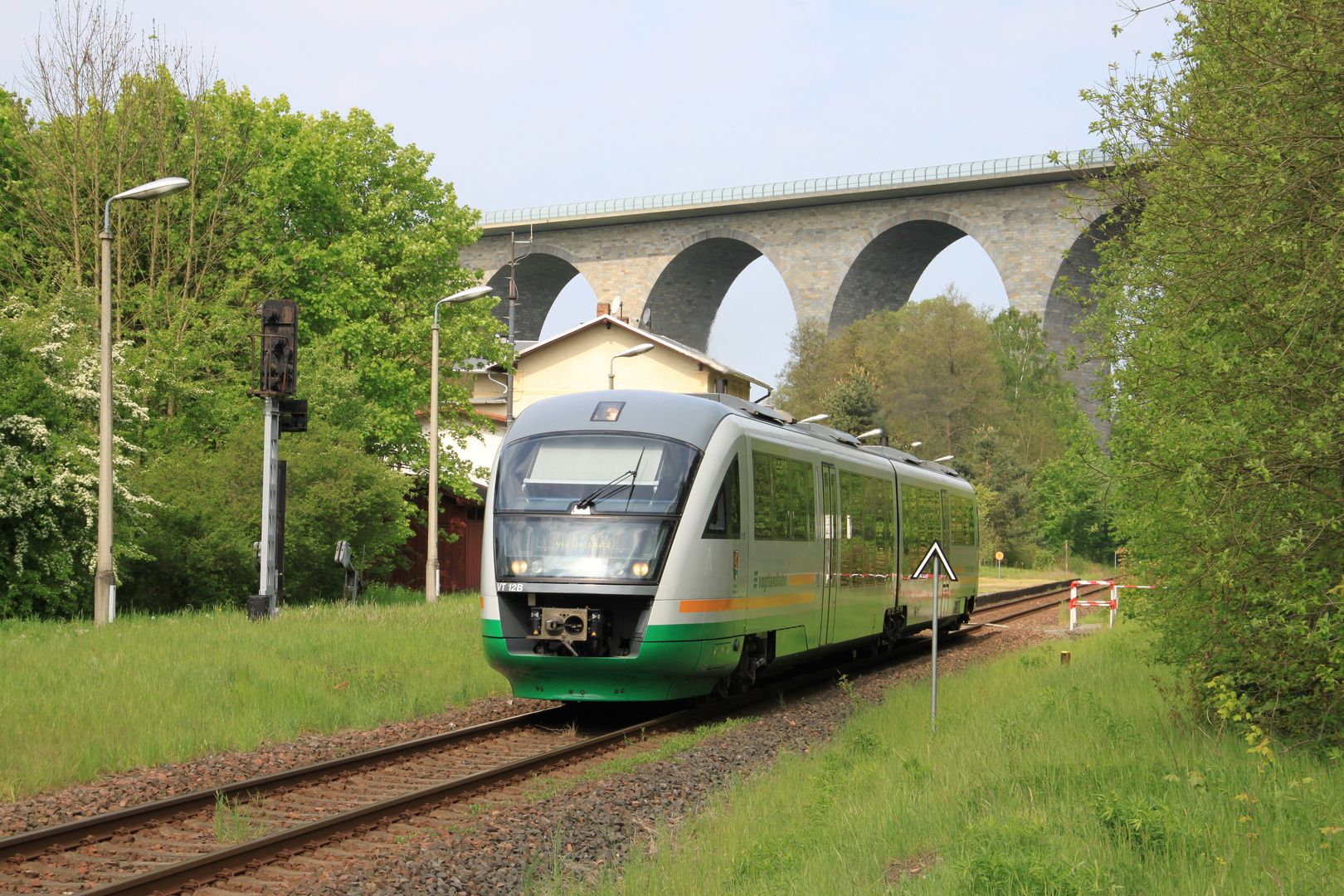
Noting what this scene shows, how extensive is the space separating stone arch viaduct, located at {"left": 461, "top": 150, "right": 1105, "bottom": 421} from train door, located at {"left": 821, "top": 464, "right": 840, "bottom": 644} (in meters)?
37.9

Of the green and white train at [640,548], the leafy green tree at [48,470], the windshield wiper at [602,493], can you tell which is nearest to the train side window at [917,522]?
the green and white train at [640,548]

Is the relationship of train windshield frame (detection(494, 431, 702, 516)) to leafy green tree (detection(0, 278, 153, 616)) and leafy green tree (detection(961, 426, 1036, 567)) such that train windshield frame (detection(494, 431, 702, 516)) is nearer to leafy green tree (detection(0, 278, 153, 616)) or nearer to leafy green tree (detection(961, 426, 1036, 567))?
leafy green tree (detection(0, 278, 153, 616))

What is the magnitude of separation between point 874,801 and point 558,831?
1.83m

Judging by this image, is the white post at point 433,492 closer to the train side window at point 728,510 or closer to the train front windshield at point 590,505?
the train front windshield at point 590,505

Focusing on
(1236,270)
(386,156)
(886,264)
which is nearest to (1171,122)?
(1236,270)

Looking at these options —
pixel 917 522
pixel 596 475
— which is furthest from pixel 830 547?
pixel 917 522

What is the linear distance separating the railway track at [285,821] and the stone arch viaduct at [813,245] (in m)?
44.0

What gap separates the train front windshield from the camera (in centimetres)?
985

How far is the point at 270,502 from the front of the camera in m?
17.5

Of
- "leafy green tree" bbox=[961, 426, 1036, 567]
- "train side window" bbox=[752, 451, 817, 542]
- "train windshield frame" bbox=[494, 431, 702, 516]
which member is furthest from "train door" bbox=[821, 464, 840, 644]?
"leafy green tree" bbox=[961, 426, 1036, 567]

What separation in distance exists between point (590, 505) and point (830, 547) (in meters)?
4.43

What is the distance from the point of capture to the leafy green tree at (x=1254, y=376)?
21.3ft

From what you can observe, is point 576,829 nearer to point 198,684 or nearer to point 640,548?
point 640,548

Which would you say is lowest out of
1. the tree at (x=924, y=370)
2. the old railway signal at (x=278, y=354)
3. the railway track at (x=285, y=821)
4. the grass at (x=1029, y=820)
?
the railway track at (x=285, y=821)
